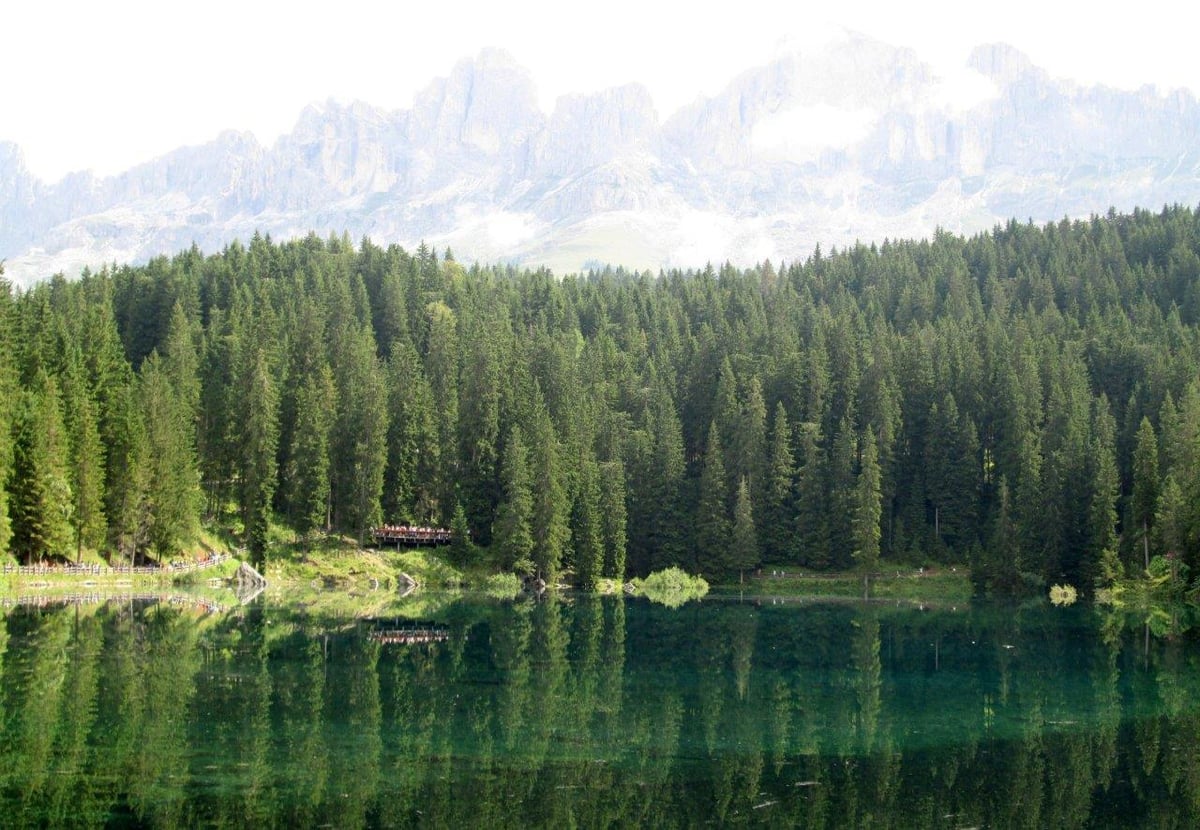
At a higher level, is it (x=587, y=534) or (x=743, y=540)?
(x=587, y=534)

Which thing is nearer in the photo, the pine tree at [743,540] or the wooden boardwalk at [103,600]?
the wooden boardwalk at [103,600]

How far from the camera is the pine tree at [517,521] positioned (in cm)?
10819

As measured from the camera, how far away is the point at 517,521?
355 ft

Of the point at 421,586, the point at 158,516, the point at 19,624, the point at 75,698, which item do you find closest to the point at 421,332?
the point at 421,586

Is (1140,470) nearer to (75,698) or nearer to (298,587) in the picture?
(298,587)

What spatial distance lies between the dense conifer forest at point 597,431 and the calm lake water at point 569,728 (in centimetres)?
2831

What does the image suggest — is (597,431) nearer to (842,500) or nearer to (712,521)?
(712,521)

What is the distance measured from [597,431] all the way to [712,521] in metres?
14.8

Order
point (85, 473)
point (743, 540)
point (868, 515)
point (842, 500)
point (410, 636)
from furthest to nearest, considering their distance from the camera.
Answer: point (842, 500)
point (743, 540)
point (868, 515)
point (85, 473)
point (410, 636)

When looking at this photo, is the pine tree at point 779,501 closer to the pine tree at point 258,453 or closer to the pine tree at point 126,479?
the pine tree at point 258,453

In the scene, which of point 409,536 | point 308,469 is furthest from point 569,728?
point 409,536

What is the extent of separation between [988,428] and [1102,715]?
9340cm

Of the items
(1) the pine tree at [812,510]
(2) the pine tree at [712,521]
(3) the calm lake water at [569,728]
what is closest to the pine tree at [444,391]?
(2) the pine tree at [712,521]

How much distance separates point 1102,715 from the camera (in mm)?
42969
